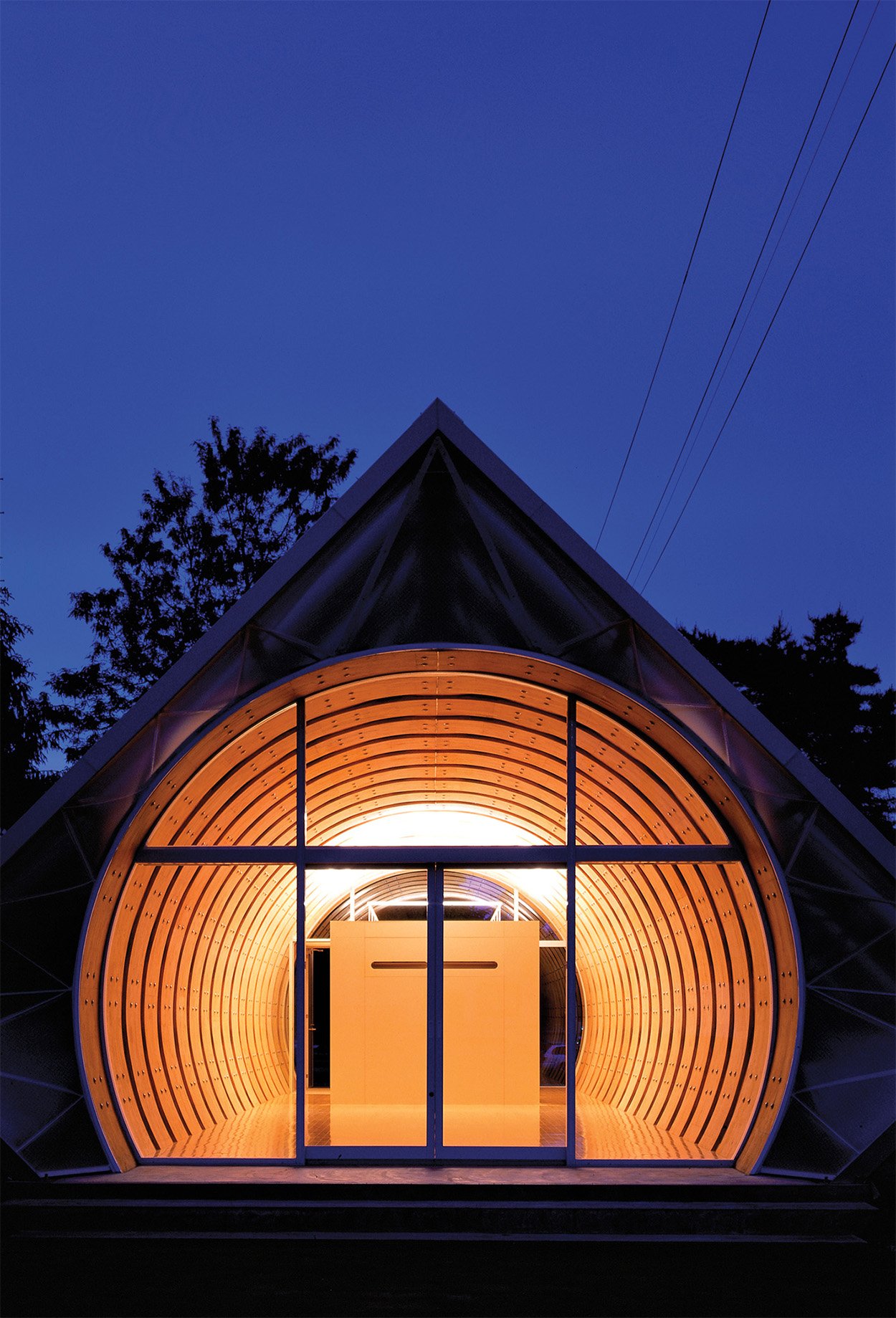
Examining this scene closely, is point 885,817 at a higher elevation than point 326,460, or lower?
lower

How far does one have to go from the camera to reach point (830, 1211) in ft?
35.1

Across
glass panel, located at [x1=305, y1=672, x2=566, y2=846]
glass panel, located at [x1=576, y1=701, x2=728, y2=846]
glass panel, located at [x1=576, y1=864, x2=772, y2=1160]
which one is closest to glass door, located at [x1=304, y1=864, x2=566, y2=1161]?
glass panel, located at [x1=576, y1=864, x2=772, y2=1160]

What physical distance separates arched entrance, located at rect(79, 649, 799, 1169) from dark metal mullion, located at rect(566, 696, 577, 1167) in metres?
0.03

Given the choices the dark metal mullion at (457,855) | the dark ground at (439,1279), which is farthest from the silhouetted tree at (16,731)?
the dark ground at (439,1279)

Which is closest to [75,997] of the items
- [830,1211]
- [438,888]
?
[438,888]

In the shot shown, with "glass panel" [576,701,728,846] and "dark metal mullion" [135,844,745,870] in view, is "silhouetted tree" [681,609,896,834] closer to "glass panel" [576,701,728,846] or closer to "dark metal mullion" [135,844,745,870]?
"glass panel" [576,701,728,846]

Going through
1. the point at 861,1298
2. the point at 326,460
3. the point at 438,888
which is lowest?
the point at 861,1298

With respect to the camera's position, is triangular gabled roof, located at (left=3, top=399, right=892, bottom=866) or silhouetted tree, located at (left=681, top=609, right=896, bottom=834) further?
silhouetted tree, located at (left=681, top=609, right=896, bottom=834)

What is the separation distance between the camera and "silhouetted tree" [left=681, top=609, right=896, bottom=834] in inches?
1593

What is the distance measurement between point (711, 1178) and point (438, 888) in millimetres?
3481

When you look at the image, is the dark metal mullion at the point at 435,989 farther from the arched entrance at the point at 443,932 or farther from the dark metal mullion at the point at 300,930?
the dark metal mullion at the point at 300,930

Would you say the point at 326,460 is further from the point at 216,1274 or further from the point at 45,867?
the point at 216,1274

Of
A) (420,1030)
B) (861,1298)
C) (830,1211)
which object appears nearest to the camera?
(861,1298)

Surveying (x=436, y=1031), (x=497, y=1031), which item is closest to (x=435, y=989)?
(x=436, y=1031)
